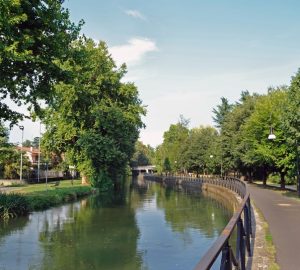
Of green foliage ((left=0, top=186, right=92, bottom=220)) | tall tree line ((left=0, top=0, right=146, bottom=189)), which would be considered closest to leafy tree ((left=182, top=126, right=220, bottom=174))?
tall tree line ((left=0, top=0, right=146, bottom=189))

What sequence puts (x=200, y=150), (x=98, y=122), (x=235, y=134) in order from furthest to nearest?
(x=200, y=150)
(x=235, y=134)
(x=98, y=122)

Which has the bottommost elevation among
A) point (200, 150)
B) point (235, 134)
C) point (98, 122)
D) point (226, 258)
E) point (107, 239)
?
point (107, 239)

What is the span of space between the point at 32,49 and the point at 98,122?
27.7 metres

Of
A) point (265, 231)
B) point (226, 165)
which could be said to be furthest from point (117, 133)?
point (265, 231)

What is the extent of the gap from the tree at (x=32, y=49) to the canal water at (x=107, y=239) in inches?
252

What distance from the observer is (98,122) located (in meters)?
48.4

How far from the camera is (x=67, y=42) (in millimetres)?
22500

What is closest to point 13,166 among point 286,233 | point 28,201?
point 28,201

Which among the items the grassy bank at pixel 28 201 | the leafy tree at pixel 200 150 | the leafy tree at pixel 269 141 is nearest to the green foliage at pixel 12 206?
the grassy bank at pixel 28 201

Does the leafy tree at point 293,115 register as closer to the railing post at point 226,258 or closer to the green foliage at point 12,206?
the green foliage at point 12,206

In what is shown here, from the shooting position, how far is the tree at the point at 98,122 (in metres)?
47.5

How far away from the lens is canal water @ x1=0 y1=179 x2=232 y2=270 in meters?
15.4

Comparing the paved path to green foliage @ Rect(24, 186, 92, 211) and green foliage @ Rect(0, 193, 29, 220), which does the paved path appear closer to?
green foliage @ Rect(0, 193, 29, 220)

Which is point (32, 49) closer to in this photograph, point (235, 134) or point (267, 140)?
point (267, 140)
